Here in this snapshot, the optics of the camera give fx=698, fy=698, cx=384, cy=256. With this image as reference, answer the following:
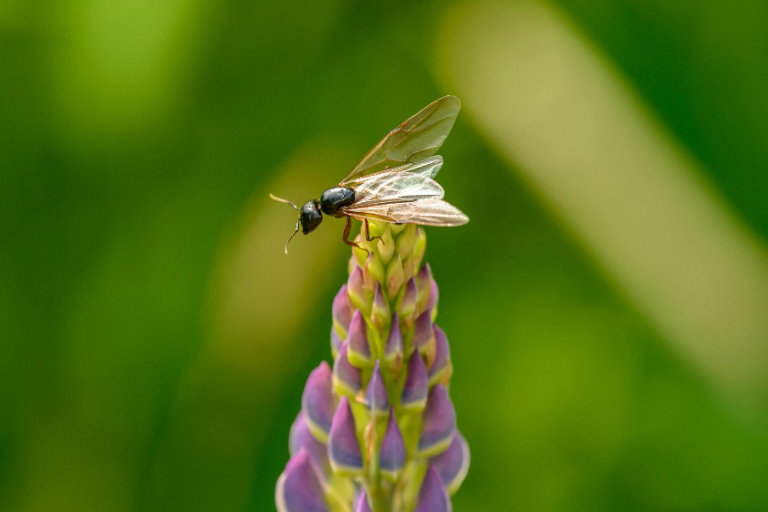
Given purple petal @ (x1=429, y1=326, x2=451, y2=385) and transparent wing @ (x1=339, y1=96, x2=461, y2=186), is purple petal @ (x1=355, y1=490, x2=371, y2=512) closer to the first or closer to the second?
purple petal @ (x1=429, y1=326, x2=451, y2=385)

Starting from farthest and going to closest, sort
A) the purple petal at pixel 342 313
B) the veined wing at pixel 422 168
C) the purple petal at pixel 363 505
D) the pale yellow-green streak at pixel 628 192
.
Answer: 1. the pale yellow-green streak at pixel 628 192
2. the veined wing at pixel 422 168
3. the purple petal at pixel 342 313
4. the purple petal at pixel 363 505

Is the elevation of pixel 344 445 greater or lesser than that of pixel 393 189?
lesser

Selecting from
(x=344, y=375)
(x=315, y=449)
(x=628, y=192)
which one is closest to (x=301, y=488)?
(x=315, y=449)

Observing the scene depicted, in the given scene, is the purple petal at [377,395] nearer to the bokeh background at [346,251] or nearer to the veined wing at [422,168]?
the veined wing at [422,168]

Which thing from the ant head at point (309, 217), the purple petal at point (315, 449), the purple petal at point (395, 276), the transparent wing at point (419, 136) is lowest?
the purple petal at point (315, 449)

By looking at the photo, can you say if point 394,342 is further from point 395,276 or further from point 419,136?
point 419,136

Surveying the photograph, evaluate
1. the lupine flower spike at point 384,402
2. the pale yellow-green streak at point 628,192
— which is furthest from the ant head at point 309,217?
the pale yellow-green streak at point 628,192
